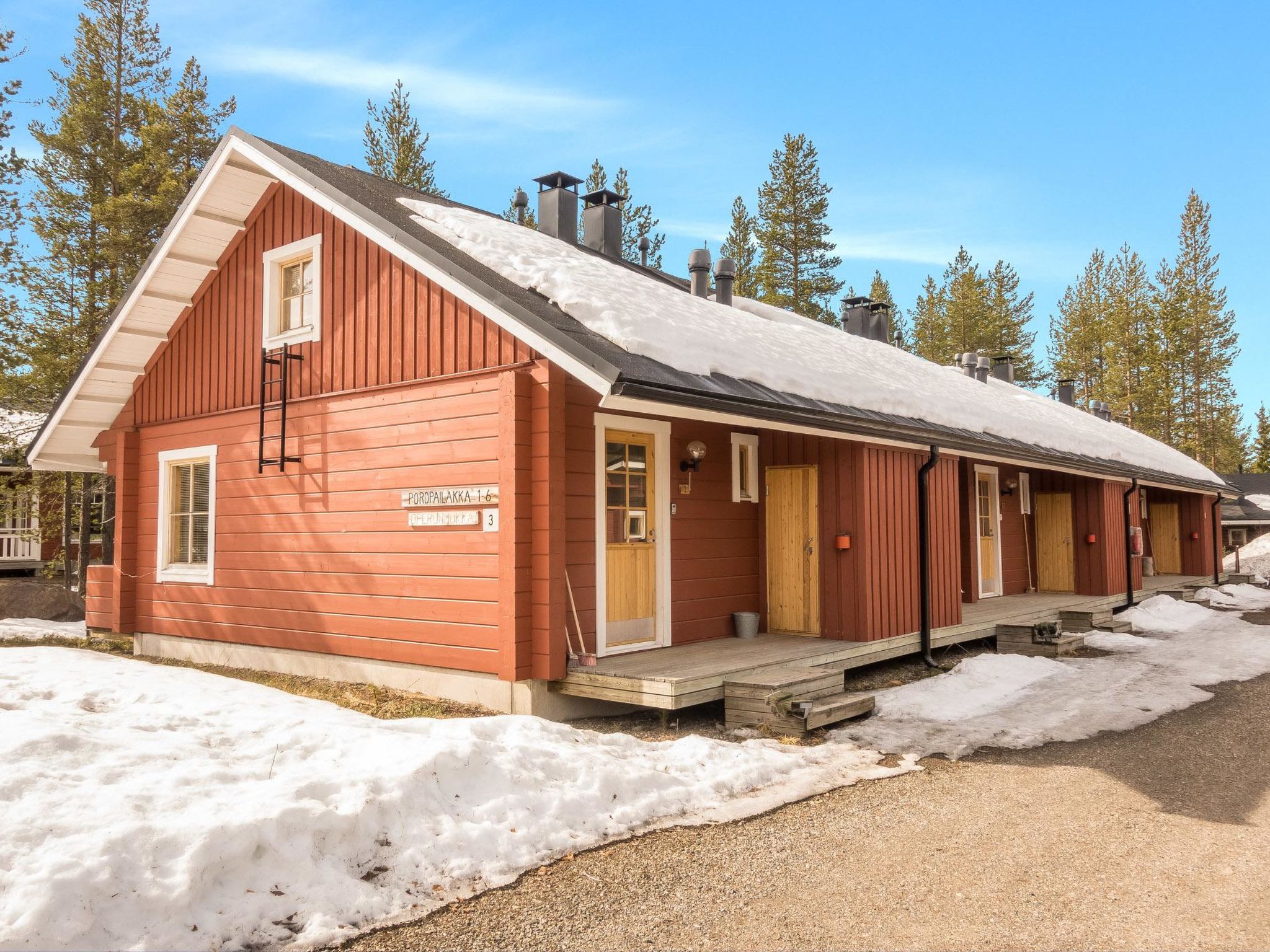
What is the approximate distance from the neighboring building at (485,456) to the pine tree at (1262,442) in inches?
1993

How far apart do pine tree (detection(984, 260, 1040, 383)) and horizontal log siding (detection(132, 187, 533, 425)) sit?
3567cm

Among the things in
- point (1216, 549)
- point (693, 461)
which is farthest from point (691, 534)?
point (1216, 549)

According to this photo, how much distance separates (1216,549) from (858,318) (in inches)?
442

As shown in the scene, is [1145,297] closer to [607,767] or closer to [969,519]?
[969,519]

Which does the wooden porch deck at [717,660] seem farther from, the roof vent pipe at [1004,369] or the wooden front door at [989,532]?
the roof vent pipe at [1004,369]

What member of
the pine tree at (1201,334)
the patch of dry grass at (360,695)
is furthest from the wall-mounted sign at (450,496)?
the pine tree at (1201,334)

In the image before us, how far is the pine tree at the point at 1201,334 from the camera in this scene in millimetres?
38062

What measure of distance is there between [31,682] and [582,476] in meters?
4.36

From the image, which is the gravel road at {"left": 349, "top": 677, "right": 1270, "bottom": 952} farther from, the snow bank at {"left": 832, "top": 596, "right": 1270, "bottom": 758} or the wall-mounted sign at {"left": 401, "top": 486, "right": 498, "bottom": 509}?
the wall-mounted sign at {"left": 401, "top": 486, "right": 498, "bottom": 509}

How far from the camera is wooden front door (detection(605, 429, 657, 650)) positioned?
7.79 meters

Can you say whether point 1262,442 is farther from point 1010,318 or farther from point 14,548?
point 14,548

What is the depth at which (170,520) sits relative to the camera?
10.8 metres

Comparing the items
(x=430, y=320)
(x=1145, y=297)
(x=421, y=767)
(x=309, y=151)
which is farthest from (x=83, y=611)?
(x=1145, y=297)

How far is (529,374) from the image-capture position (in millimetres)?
6863
